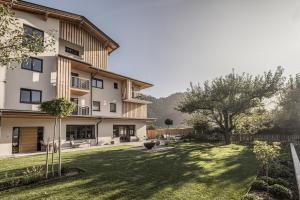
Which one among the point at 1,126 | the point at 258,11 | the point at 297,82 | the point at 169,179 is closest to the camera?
the point at 169,179

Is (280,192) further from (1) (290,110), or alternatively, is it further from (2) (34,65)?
(1) (290,110)

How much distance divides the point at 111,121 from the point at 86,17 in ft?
44.6

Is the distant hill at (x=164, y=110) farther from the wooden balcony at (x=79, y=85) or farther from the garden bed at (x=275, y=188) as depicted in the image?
the garden bed at (x=275, y=188)

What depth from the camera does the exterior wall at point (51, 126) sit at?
725 inches

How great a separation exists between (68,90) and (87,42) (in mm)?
8215

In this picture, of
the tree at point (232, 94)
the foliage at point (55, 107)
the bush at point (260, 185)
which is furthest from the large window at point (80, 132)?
the bush at point (260, 185)

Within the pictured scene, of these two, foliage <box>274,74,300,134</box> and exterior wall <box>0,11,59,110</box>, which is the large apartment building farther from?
foliage <box>274,74,300,134</box>

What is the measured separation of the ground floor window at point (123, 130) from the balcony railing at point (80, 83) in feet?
26.3

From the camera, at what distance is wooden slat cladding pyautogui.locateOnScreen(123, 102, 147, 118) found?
3303 centimetres

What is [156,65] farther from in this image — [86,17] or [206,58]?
[86,17]

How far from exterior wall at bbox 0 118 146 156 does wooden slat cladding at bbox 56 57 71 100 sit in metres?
2.88

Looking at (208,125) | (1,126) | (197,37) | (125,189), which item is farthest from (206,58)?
(1,126)

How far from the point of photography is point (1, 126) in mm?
18219

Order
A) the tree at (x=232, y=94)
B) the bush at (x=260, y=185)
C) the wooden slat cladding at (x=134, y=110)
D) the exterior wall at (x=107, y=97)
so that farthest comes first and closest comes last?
the wooden slat cladding at (x=134, y=110), the exterior wall at (x=107, y=97), the tree at (x=232, y=94), the bush at (x=260, y=185)
